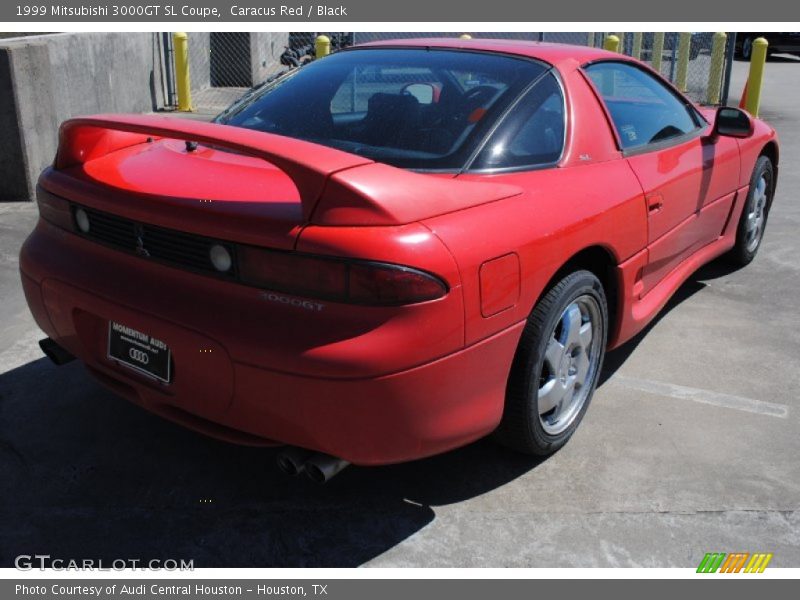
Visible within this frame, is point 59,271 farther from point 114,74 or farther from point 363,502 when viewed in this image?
point 114,74

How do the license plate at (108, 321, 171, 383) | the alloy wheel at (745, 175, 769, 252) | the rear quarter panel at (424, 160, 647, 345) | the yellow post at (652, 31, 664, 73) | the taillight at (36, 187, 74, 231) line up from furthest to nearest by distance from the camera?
1. the yellow post at (652, 31, 664, 73)
2. the alloy wheel at (745, 175, 769, 252)
3. the taillight at (36, 187, 74, 231)
4. the license plate at (108, 321, 171, 383)
5. the rear quarter panel at (424, 160, 647, 345)

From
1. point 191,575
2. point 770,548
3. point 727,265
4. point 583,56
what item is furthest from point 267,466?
point 727,265

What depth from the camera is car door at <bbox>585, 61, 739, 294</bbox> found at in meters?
3.58

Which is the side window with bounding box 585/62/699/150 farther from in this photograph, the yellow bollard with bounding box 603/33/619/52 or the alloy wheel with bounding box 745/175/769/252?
the yellow bollard with bounding box 603/33/619/52

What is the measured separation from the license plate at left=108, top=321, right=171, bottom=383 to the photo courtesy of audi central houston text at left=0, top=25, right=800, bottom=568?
1 centimetres

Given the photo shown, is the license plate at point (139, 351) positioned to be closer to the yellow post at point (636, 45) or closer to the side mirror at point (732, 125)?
the side mirror at point (732, 125)

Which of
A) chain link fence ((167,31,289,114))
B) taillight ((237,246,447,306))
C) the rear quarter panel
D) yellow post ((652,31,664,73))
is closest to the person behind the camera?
taillight ((237,246,447,306))

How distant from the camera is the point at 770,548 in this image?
8.86 feet

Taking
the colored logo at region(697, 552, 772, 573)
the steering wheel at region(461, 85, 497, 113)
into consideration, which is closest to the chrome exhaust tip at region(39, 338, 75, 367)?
the steering wheel at region(461, 85, 497, 113)

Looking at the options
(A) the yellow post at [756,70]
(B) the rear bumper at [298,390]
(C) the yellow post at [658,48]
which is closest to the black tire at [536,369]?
(B) the rear bumper at [298,390]

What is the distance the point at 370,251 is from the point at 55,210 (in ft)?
4.48

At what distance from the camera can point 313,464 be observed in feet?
8.16

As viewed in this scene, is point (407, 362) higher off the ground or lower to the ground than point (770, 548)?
higher

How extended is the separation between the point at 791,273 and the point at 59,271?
458 cm
